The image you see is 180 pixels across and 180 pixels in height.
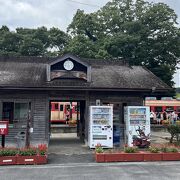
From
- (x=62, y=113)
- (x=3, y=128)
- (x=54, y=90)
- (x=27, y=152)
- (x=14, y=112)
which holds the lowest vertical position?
(x=27, y=152)

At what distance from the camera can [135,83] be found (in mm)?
17125

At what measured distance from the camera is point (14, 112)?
15992mm

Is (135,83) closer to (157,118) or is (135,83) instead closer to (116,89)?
(116,89)

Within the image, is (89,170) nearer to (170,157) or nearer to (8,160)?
(8,160)

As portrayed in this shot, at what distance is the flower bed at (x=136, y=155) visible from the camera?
11742 millimetres

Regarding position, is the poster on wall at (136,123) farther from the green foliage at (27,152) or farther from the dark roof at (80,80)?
the green foliage at (27,152)

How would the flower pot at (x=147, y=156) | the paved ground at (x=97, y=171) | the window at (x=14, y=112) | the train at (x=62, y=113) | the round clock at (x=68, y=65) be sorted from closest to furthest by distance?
the paved ground at (x=97, y=171)
the flower pot at (x=147, y=156)
the window at (x=14, y=112)
the round clock at (x=68, y=65)
the train at (x=62, y=113)

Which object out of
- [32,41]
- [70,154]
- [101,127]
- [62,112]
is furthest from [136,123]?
[32,41]

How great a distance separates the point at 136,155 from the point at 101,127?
3.67m

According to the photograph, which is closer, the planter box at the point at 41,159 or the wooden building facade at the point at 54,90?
the planter box at the point at 41,159

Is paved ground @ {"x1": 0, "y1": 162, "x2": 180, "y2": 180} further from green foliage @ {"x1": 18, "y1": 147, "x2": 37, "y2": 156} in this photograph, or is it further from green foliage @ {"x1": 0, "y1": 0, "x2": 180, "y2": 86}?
green foliage @ {"x1": 0, "y1": 0, "x2": 180, "y2": 86}

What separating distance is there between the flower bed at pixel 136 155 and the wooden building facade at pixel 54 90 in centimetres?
466

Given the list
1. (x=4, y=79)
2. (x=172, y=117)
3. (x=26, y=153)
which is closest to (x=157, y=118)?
(x=172, y=117)

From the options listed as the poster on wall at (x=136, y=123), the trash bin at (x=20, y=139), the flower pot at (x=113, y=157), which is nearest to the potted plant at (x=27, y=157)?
the flower pot at (x=113, y=157)
